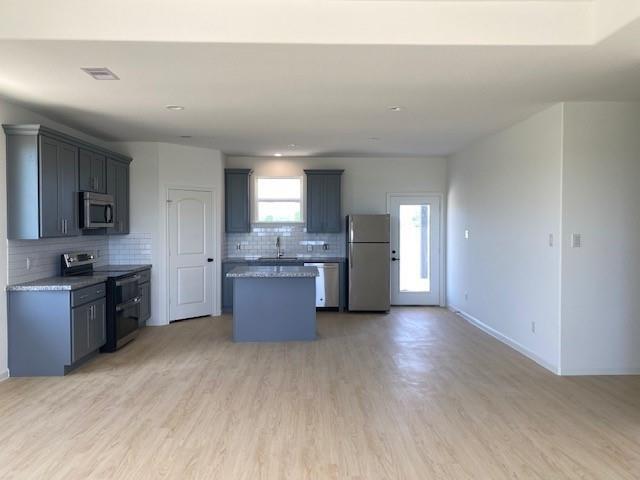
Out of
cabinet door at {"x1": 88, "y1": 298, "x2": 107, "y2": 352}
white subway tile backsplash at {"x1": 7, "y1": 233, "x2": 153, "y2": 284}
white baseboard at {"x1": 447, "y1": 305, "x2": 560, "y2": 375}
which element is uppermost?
white subway tile backsplash at {"x1": 7, "y1": 233, "x2": 153, "y2": 284}

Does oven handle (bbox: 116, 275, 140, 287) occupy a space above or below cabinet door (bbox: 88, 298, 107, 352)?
above

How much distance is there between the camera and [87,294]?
5.09m

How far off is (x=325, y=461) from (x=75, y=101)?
12.9 feet

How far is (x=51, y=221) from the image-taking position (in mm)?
→ 4961

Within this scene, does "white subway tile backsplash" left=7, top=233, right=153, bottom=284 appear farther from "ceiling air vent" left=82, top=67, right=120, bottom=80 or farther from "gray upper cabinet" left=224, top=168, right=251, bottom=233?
"ceiling air vent" left=82, top=67, right=120, bottom=80

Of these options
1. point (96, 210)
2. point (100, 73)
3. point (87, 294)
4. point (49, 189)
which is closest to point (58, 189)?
point (49, 189)

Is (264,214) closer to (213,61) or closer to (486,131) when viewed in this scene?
(486,131)

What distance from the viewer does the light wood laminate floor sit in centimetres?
302

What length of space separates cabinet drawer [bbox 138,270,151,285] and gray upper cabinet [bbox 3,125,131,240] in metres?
1.27

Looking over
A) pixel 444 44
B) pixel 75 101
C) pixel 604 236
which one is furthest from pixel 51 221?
pixel 604 236

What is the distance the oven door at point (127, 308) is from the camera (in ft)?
18.7

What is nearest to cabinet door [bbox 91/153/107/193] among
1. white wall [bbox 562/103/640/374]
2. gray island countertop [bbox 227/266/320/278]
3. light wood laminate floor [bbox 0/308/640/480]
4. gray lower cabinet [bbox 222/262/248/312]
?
gray island countertop [bbox 227/266/320/278]

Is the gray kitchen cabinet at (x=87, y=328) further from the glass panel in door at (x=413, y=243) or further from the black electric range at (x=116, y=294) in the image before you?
the glass panel in door at (x=413, y=243)

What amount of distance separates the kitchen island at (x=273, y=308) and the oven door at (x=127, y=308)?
125cm
